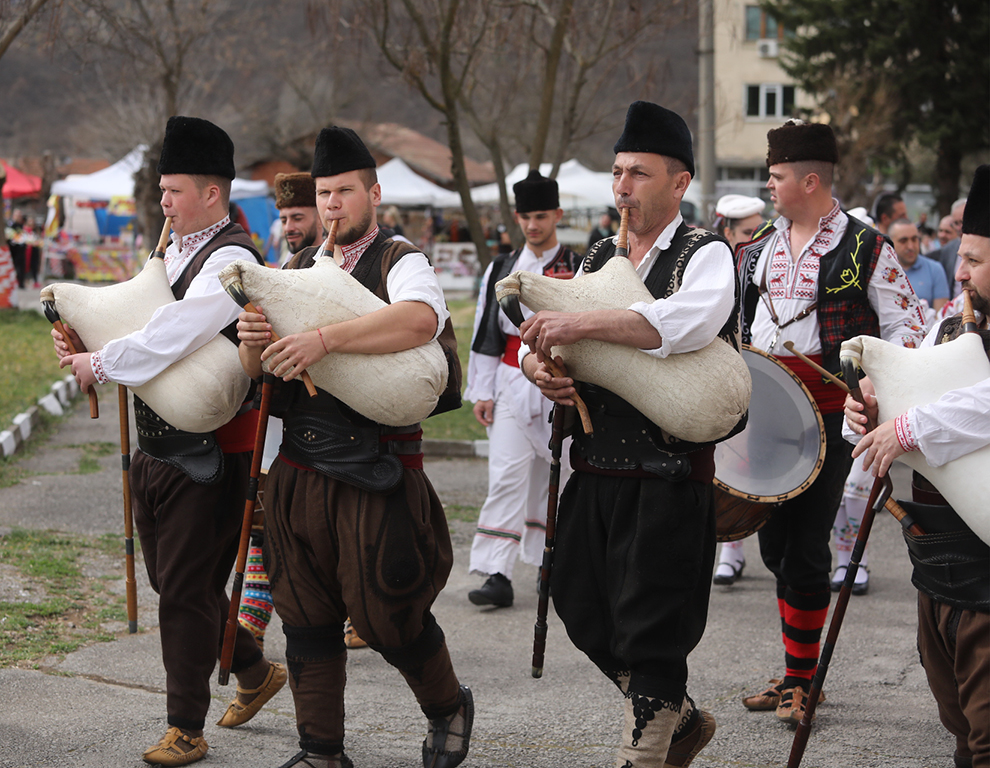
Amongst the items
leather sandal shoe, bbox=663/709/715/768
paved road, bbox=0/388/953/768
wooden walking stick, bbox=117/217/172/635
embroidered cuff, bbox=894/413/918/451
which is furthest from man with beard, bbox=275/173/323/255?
embroidered cuff, bbox=894/413/918/451

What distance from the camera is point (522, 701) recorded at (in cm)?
467

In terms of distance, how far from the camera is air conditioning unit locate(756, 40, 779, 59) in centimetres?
4633

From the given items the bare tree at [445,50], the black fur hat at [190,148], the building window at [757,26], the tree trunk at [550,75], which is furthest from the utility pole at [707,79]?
the building window at [757,26]

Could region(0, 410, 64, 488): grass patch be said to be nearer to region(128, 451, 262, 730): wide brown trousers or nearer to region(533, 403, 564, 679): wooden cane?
region(128, 451, 262, 730): wide brown trousers

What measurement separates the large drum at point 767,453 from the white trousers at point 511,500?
177 cm

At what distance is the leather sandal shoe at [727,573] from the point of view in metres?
6.53

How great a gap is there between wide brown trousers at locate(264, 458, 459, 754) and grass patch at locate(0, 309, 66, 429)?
7.12 meters

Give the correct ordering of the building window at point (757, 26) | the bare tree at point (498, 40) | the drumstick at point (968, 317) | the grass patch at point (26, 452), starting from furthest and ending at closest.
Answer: the building window at point (757, 26) → the bare tree at point (498, 40) → the grass patch at point (26, 452) → the drumstick at point (968, 317)

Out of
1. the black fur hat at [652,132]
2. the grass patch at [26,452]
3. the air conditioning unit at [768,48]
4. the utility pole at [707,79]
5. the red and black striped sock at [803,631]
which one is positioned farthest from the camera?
the air conditioning unit at [768,48]

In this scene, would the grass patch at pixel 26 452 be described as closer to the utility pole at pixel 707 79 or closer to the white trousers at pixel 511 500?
the white trousers at pixel 511 500

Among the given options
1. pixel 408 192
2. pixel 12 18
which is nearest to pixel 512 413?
pixel 12 18

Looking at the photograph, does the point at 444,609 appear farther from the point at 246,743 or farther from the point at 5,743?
the point at 5,743

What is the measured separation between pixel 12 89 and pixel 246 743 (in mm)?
104645

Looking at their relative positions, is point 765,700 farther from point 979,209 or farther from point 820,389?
point 979,209
